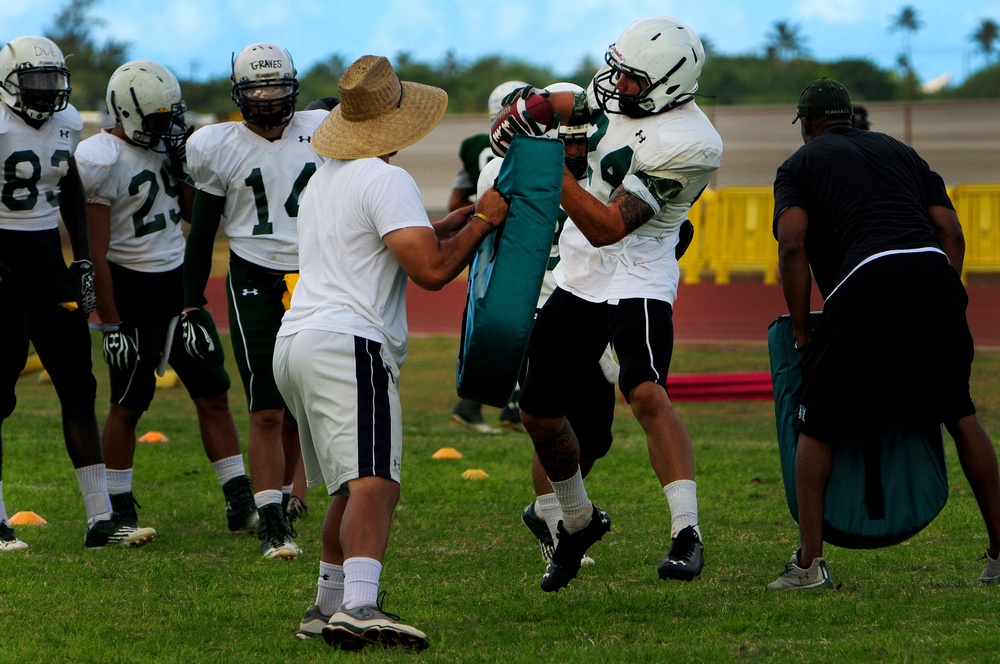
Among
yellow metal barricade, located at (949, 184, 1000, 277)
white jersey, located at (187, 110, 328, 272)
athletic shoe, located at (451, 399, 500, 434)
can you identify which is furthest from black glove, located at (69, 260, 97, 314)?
yellow metal barricade, located at (949, 184, 1000, 277)

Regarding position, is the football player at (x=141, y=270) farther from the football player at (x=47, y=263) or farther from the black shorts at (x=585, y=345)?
the black shorts at (x=585, y=345)

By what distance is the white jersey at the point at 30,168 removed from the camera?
6.24 m

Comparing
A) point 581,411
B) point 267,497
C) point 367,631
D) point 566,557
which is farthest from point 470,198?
point 367,631

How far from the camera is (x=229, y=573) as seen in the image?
565 cm

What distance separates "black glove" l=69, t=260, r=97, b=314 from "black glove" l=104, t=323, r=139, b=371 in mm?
310

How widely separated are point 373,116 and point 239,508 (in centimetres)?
273

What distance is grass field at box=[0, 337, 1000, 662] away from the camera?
14.2 feet

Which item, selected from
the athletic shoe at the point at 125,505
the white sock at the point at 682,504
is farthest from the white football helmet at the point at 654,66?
the athletic shoe at the point at 125,505

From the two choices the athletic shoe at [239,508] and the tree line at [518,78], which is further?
the tree line at [518,78]

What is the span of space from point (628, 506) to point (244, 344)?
223cm

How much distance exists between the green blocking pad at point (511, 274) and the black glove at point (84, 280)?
258 centimetres

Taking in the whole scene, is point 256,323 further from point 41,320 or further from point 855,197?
point 855,197

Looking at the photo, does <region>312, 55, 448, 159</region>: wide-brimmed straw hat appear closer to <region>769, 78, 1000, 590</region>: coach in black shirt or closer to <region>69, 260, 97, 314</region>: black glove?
<region>769, 78, 1000, 590</region>: coach in black shirt

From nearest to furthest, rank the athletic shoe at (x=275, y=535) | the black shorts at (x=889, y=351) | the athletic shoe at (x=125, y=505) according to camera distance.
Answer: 1. the black shorts at (x=889, y=351)
2. the athletic shoe at (x=275, y=535)
3. the athletic shoe at (x=125, y=505)
